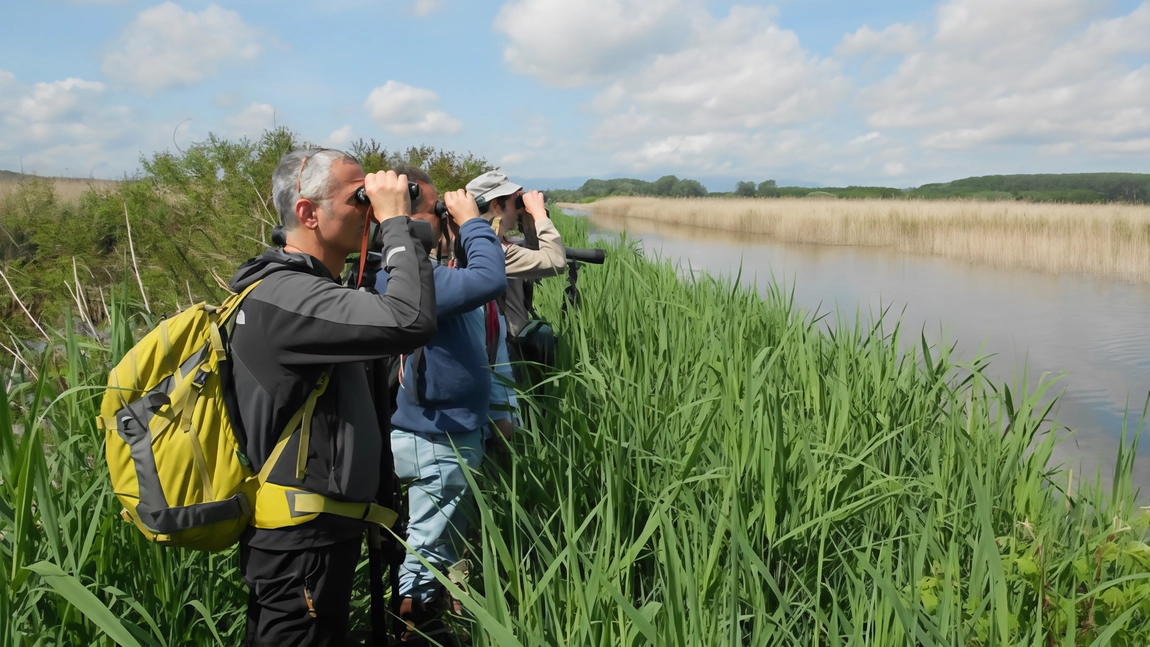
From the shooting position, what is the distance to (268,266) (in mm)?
1523

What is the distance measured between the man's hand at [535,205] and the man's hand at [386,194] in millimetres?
1185

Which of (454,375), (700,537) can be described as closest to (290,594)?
(454,375)

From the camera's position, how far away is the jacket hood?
1.52 metres

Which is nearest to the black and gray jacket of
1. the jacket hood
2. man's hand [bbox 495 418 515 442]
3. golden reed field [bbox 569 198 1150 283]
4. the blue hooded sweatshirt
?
the jacket hood

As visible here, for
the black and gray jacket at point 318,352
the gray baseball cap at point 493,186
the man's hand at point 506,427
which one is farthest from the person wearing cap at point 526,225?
the black and gray jacket at point 318,352

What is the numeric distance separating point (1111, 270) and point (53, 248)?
1615 cm

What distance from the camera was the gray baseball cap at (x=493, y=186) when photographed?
9.30 ft

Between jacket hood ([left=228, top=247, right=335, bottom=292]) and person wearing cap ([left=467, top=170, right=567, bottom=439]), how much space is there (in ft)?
3.62

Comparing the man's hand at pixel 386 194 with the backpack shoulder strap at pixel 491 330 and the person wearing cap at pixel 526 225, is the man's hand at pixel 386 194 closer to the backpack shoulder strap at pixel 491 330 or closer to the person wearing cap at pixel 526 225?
the backpack shoulder strap at pixel 491 330

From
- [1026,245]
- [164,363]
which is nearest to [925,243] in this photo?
[1026,245]

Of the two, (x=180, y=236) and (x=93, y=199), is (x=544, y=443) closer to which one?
(x=180, y=236)

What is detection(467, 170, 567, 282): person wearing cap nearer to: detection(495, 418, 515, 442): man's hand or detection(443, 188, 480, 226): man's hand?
detection(443, 188, 480, 226): man's hand

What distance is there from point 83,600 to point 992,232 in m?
18.6

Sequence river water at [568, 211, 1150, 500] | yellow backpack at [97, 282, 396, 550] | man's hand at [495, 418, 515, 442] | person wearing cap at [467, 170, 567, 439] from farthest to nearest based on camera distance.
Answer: river water at [568, 211, 1150, 500] → person wearing cap at [467, 170, 567, 439] → man's hand at [495, 418, 515, 442] → yellow backpack at [97, 282, 396, 550]
